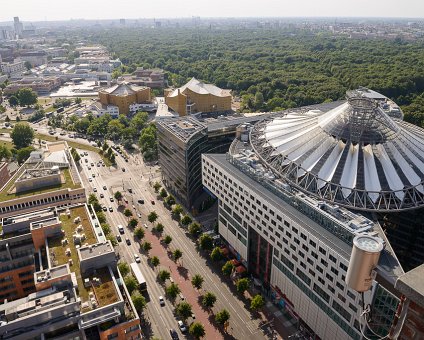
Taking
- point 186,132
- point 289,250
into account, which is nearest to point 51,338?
point 289,250

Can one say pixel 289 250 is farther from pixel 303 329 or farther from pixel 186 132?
pixel 186 132

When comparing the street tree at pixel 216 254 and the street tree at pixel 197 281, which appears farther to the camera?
the street tree at pixel 216 254

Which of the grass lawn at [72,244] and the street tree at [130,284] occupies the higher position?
the grass lawn at [72,244]

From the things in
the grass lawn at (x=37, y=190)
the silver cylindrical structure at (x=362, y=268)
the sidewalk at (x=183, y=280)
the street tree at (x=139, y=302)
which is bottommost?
the sidewalk at (x=183, y=280)

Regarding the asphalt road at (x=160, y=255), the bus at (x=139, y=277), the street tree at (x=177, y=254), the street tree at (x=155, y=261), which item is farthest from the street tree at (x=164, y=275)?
the street tree at (x=177, y=254)

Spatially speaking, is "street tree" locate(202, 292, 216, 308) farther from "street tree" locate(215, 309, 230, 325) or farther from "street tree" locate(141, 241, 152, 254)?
"street tree" locate(141, 241, 152, 254)

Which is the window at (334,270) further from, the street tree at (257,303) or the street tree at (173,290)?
the street tree at (173,290)

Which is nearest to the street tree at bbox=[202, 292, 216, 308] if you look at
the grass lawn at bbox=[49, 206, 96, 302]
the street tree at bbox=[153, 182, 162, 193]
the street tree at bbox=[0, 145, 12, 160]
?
the grass lawn at bbox=[49, 206, 96, 302]
